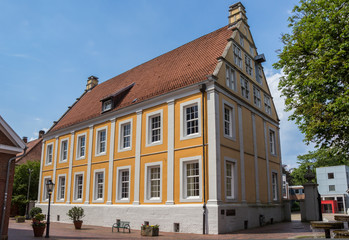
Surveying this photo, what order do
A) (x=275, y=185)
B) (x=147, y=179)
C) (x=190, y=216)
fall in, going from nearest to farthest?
(x=190, y=216)
(x=147, y=179)
(x=275, y=185)

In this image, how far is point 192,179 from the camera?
1920cm

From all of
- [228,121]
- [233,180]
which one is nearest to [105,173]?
[233,180]

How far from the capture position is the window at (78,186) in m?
28.0

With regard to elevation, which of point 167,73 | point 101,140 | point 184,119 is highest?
point 167,73

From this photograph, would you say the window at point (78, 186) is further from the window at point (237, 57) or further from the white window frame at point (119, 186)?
the window at point (237, 57)

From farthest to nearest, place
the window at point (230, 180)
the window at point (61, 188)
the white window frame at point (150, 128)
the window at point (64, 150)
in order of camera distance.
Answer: the window at point (64, 150) → the window at point (61, 188) → the white window frame at point (150, 128) → the window at point (230, 180)

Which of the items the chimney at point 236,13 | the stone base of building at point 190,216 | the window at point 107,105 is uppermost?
the chimney at point 236,13

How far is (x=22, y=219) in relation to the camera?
28422 millimetres

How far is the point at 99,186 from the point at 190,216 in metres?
10.7

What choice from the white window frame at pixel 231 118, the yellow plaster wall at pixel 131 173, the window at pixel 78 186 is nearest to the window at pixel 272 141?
the white window frame at pixel 231 118

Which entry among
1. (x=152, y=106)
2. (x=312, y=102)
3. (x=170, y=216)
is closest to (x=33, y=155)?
(x=152, y=106)

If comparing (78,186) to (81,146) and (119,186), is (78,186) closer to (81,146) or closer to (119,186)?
(81,146)

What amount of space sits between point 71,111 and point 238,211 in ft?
74.5

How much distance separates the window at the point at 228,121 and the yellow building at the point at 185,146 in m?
0.07
